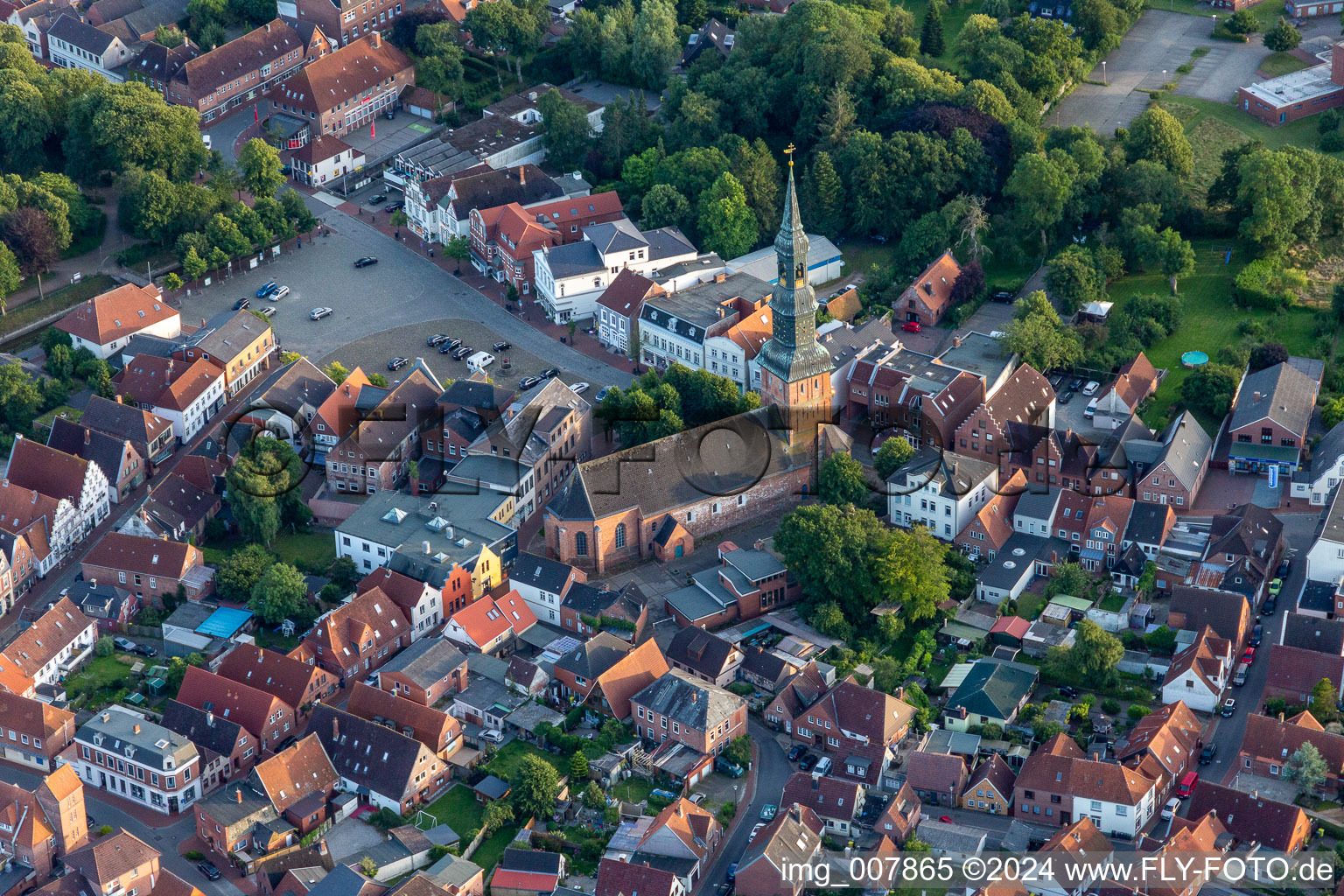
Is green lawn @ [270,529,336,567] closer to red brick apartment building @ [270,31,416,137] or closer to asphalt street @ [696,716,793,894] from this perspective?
asphalt street @ [696,716,793,894]

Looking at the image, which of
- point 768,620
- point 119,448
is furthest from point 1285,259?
point 119,448

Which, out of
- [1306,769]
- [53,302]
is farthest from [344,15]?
[1306,769]

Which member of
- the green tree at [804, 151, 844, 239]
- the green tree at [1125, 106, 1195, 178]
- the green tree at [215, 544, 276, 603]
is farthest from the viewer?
the green tree at [804, 151, 844, 239]

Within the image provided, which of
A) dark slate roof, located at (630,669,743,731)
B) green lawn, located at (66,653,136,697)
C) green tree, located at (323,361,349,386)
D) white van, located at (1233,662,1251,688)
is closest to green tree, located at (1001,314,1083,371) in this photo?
white van, located at (1233,662,1251,688)

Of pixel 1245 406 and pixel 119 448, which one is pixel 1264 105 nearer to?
pixel 1245 406

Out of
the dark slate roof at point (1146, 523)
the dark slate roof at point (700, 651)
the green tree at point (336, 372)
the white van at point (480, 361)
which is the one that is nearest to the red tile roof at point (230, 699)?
the dark slate roof at point (700, 651)

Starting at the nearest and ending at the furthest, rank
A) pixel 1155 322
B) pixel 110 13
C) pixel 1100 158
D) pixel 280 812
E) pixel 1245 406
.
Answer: pixel 280 812 → pixel 1245 406 → pixel 1155 322 → pixel 1100 158 → pixel 110 13
